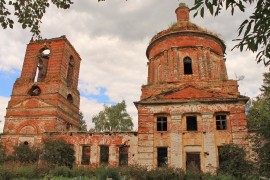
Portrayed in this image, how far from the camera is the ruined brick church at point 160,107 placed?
742 inches

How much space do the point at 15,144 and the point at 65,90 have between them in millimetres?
6641

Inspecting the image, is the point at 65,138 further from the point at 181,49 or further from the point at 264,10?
the point at 264,10

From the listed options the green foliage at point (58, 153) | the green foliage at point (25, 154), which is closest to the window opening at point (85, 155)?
the green foliage at point (58, 153)

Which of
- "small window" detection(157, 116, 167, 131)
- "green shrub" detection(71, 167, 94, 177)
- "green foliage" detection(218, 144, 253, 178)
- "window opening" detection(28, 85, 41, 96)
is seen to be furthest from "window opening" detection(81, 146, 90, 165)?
"green foliage" detection(218, 144, 253, 178)

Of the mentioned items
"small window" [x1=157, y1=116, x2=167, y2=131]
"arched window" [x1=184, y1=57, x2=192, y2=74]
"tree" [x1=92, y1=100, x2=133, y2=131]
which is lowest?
"small window" [x1=157, y1=116, x2=167, y2=131]

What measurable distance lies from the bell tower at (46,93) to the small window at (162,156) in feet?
32.1

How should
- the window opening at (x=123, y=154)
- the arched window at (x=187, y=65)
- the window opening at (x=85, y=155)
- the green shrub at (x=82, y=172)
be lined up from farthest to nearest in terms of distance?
the arched window at (x=187, y=65), the window opening at (x=85, y=155), the window opening at (x=123, y=154), the green shrub at (x=82, y=172)

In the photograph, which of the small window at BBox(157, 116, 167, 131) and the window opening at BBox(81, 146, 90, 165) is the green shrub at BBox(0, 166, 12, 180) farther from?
the small window at BBox(157, 116, 167, 131)

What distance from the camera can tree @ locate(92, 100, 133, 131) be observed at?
36688 mm

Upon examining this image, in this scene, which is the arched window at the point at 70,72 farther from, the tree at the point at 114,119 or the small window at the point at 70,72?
the tree at the point at 114,119

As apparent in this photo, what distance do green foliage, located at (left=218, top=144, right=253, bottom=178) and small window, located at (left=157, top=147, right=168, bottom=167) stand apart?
3860 mm

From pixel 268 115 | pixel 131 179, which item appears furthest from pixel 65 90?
pixel 268 115

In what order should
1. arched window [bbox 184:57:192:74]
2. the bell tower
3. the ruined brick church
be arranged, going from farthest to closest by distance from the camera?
the bell tower → arched window [bbox 184:57:192:74] → the ruined brick church

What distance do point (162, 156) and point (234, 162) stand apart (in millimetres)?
5090
